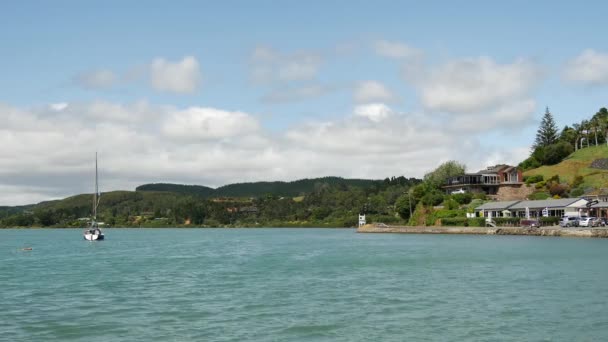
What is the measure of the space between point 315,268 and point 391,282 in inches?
466

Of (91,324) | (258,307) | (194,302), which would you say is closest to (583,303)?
(258,307)

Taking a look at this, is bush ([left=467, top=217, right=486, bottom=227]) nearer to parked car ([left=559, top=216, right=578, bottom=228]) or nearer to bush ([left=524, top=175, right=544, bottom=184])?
parked car ([left=559, top=216, right=578, bottom=228])

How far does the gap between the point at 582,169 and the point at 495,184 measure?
17751 millimetres

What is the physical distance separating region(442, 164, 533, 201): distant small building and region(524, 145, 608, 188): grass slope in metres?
5.83

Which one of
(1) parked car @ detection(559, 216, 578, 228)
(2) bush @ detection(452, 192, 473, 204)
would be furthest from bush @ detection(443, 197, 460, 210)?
(1) parked car @ detection(559, 216, 578, 228)

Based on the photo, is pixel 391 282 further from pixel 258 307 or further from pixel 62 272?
pixel 62 272

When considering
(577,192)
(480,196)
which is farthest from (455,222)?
(577,192)

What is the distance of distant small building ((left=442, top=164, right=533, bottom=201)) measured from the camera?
131875 millimetres

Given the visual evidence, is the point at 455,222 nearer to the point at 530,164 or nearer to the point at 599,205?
the point at 599,205

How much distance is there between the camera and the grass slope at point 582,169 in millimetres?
120881

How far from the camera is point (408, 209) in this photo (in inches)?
5482

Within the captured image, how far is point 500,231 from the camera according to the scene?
101 m

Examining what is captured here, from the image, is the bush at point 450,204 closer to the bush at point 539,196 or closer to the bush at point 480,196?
the bush at point 480,196

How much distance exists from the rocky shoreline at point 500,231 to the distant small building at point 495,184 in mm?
17361
